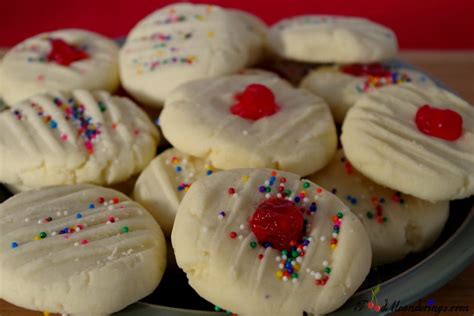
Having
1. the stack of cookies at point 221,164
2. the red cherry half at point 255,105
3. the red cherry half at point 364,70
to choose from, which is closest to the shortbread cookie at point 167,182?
the stack of cookies at point 221,164

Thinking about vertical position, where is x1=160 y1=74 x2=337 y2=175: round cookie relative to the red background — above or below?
above

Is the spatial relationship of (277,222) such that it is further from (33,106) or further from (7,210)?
(33,106)

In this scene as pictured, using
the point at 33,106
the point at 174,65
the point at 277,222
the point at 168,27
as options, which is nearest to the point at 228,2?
the point at 168,27

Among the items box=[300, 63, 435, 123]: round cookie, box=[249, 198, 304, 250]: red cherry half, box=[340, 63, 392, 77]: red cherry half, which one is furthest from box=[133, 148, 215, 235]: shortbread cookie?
box=[340, 63, 392, 77]: red cherry half

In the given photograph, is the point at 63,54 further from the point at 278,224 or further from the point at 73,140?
the point at 278,224

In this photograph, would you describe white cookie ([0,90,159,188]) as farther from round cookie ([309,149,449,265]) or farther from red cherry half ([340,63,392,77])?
red cherry half ([340,63,392,77])

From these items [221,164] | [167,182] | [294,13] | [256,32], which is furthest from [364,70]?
[294,13]

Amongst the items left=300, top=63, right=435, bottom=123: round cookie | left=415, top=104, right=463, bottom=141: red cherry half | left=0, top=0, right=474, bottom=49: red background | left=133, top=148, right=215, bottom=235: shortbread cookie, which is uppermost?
left=415, top=104, right=463, bottom=141: red cherry half
